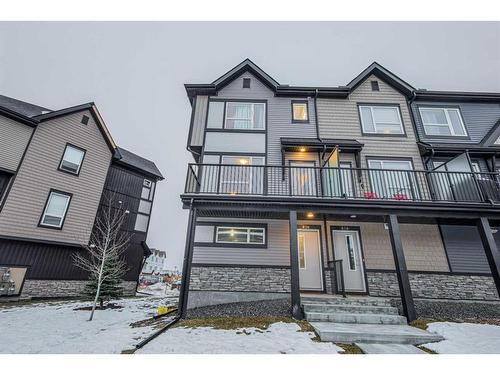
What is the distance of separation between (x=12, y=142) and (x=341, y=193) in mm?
14808

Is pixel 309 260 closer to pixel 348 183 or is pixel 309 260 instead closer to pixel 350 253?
pixel 350 253

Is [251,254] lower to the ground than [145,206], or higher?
lower

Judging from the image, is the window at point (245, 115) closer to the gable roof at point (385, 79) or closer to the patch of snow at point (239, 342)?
the gable roof at point (385, 79)

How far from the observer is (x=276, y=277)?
7547 mm

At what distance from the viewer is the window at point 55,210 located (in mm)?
10367

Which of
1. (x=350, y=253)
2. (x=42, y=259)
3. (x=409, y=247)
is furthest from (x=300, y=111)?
(x=42, y=259)

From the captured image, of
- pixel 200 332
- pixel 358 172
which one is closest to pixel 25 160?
pixel 200 332

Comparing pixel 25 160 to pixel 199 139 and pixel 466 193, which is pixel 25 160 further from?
pixel 466 193

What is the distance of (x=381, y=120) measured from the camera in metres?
10.2

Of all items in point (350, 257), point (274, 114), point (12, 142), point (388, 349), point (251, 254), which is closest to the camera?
point (388, 349)

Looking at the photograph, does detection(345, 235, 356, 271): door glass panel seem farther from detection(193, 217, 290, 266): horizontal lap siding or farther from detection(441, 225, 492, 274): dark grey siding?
detection(441, 225, 492, 274): dark grey siding

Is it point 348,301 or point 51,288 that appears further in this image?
point 51,288

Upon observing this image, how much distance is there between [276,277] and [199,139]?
6629 mm

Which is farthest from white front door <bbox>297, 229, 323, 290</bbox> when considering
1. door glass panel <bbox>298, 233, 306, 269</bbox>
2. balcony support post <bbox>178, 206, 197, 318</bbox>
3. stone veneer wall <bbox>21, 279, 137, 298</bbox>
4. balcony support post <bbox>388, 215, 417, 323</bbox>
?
stone veneer wall <bbox>21, 279, 137, 298</bbox>
